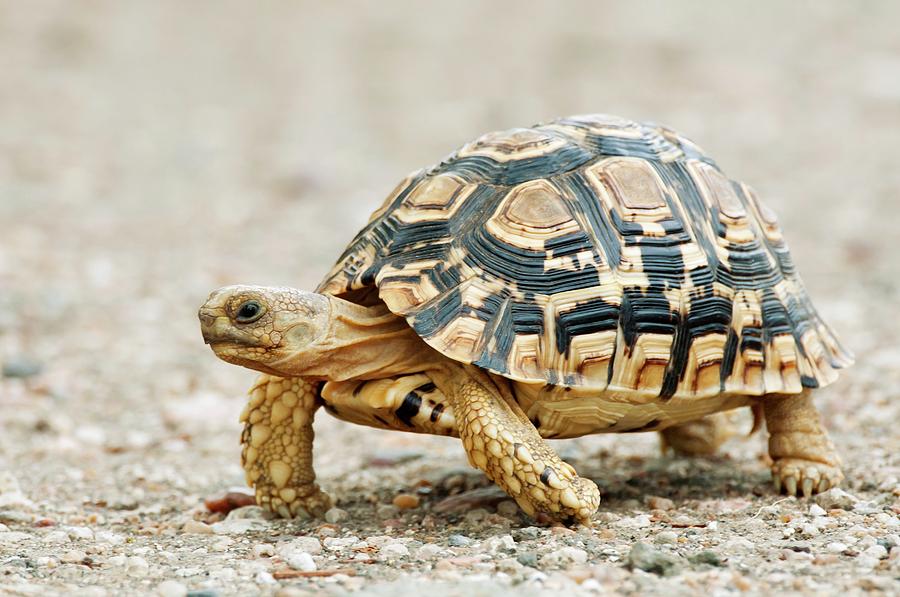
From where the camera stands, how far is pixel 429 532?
402 centimetres

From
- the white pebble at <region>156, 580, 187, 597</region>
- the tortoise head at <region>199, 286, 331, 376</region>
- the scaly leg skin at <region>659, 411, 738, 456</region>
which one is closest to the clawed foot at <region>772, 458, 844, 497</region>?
the scaly leg skin at <region>659, 411, 738, 456</region>

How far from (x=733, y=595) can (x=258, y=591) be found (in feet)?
4.28

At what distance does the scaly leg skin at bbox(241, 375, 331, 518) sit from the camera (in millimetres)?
4395

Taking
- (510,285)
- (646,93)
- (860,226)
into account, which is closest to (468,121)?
(646,93)

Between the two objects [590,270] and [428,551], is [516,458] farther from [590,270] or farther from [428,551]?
[590,270]

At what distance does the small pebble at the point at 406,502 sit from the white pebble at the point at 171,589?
54.1 inches

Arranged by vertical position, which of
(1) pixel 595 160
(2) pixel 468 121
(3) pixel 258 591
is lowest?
(3) pixel 258 591

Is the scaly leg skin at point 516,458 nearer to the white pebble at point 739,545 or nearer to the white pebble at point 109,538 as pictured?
the white pebble at point 739,545

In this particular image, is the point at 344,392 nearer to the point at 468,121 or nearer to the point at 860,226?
the point at 860,226

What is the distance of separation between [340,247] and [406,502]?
528 centimetres

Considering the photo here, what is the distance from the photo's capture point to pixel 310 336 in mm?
3955

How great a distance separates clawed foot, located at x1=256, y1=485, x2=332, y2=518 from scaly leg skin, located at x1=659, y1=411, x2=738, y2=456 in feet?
5.45

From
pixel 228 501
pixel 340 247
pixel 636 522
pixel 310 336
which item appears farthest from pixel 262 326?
pixel 340 247

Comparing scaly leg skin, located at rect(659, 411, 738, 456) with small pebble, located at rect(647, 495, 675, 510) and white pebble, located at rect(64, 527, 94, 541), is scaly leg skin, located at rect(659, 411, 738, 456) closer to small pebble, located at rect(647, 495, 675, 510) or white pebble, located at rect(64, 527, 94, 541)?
small pebble, located at rect(647, 495, 675, 510)
